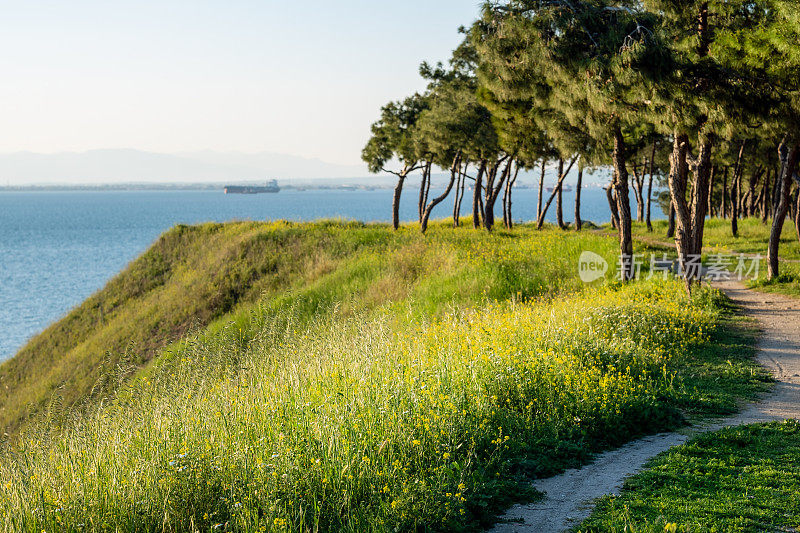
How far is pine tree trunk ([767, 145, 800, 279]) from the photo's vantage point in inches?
758

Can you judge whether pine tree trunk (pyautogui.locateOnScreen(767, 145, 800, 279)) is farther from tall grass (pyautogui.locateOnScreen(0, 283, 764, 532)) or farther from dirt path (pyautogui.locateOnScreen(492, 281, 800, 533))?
tall grass (pyautogui.locateOnScreen(0, 283, 764, 532))

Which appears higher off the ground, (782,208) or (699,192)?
(699,192)

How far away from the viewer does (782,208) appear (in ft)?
63.3

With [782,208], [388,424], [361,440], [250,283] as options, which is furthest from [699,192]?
[250,283]

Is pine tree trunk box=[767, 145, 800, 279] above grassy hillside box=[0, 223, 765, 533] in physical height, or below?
above

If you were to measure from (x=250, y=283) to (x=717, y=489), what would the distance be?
25071mm

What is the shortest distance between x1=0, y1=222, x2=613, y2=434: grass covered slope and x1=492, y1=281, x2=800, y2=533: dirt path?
727 centimetres

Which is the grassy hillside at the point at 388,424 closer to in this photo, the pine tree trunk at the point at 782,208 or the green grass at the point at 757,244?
the green grass at the point at 757,244

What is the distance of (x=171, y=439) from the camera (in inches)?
251

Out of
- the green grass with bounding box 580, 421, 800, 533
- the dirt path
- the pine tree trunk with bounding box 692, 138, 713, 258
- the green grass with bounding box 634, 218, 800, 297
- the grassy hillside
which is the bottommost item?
the dirt path

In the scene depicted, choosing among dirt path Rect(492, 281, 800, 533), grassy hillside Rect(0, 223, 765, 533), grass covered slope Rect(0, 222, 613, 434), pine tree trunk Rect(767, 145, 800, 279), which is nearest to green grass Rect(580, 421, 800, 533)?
dirt path Rect(492, 281, 800, 533)

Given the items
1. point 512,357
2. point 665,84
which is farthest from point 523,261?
point 512,357

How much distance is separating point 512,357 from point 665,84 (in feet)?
30.3

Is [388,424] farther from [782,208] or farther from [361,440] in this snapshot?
[782,208]
